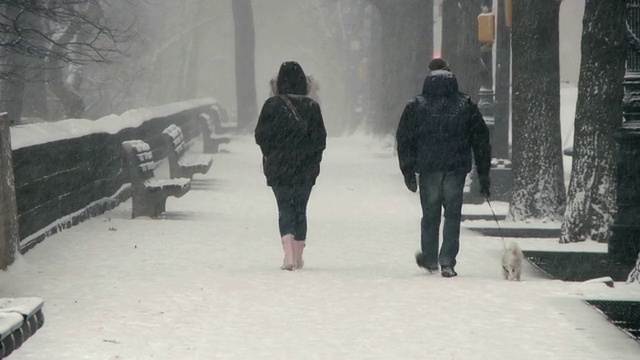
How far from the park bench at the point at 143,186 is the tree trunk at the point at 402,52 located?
631 inches

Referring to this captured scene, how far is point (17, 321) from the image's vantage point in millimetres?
5863

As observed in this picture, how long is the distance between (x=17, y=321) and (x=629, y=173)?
25.7 feet

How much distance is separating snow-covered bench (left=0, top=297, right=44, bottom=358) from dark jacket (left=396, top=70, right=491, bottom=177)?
18.2 ft

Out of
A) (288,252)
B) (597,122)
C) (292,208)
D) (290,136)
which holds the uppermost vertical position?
(290,136)

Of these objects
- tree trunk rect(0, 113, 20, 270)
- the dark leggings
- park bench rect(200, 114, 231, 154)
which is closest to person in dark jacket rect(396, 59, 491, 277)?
the dark leggings

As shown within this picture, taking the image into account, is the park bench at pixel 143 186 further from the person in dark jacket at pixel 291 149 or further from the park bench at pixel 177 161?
the person in dark jacket at pixel 291 149

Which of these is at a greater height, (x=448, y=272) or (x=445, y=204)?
(x=445, y=204)

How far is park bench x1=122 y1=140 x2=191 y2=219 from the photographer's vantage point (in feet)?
55.1

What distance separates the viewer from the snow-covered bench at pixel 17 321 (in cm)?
571

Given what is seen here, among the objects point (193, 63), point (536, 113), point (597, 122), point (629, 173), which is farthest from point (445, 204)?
point (193, 63)

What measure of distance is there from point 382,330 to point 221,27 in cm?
7644

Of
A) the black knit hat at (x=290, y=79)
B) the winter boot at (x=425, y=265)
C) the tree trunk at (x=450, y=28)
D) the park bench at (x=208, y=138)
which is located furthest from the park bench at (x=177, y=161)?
the park bench at (x=208, y=138)

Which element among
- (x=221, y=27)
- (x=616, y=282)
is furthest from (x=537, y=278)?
(x=221, y=27)

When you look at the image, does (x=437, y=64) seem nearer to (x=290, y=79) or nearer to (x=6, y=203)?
(x=290, y=79)
